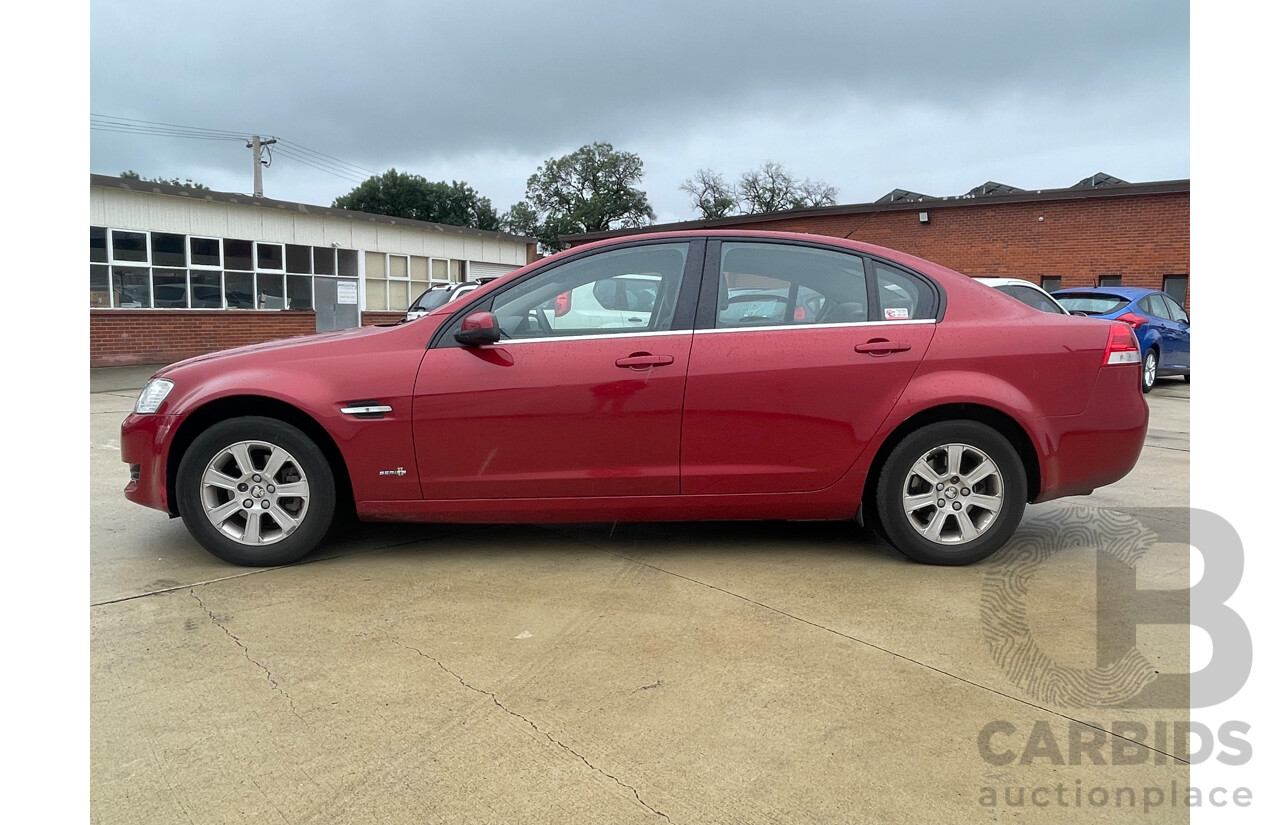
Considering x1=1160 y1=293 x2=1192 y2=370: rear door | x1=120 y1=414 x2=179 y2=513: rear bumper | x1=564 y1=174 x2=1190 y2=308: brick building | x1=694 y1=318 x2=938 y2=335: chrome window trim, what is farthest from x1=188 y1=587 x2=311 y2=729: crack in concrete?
x1=564 y1=174 x2=1190 y2=308: brick building

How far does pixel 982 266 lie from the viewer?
893 inches

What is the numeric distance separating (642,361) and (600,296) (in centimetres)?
44

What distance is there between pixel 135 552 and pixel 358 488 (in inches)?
52.5

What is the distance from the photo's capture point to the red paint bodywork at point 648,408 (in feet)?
13.4

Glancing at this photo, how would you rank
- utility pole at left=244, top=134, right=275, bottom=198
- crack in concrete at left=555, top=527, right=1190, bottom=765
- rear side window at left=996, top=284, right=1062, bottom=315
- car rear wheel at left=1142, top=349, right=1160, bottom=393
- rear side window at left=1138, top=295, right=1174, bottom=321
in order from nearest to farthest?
1. crack in concrete at left=555, top=527, right=1190, bottom=765
2. rear side window at left=996, top=284, right=1062, bottom=315
3. car rear wheel at left=1142, top=349, right=1160, bottom=393
4. rear side window at left=1138, top=295, right=1174, bottom=321
5. utility pole at left=244, top=134, right=275, bottom=198

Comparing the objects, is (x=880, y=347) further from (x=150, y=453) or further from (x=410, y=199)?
(x=410, y=199)

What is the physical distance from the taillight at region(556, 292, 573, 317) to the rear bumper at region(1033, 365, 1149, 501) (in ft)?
7.67

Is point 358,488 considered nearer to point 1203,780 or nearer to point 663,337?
point 663,337

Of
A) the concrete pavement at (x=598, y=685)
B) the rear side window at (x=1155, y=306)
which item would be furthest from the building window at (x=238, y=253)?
the rear side window at (x=1155, y=306)

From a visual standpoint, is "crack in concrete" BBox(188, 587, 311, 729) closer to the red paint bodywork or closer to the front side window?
the red paint bodywork

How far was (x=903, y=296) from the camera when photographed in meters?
4.29

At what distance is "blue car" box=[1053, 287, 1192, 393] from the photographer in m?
12.9

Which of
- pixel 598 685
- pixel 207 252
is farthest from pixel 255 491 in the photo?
pixel 207 252

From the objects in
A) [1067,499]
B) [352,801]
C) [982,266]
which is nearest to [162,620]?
[352,801]
